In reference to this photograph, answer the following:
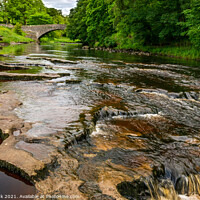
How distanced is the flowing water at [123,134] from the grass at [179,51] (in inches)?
491

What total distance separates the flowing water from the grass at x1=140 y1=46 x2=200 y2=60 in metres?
12.5

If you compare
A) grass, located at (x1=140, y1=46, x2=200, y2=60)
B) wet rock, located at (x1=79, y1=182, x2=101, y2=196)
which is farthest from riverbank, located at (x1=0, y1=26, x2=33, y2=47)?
wet rock, located at (x1=79, y1=182, x2=101, y2=196)

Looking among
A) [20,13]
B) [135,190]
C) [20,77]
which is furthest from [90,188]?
[20,13]

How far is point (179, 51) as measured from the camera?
20.5 metres

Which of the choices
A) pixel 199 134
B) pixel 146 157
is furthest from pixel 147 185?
pixel 199 134

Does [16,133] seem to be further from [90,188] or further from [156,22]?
[156,22]

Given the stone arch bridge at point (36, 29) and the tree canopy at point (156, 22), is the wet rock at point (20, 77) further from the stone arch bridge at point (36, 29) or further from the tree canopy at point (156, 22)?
the stone arch bridge at point (36, 29)

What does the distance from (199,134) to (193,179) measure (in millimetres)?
1569

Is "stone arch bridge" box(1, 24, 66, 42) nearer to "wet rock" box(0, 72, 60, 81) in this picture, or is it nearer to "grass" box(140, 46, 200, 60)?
"grass" box(140, 46, 200, 60)

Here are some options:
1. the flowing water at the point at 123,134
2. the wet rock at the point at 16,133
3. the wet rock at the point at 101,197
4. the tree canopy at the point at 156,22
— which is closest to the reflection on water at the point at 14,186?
the flowing water at the point at 123,134

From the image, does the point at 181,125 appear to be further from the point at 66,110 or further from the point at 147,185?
the point at 66,110

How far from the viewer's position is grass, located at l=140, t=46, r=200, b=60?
18.2 m

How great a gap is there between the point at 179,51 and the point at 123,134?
63.5ft

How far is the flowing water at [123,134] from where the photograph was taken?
264 centimetres
